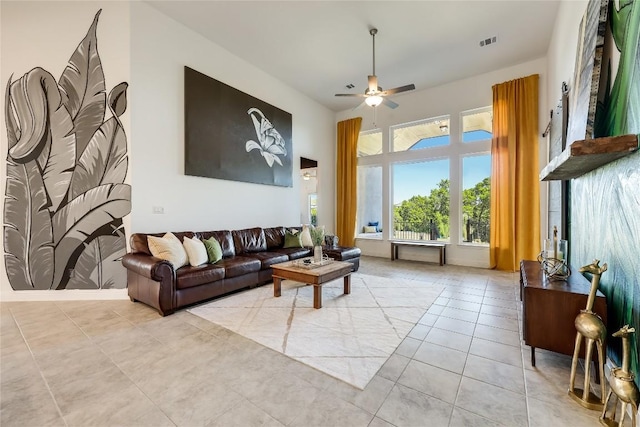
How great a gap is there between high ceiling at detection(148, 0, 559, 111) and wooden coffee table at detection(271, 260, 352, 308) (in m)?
3.81

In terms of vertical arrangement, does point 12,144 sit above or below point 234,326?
above

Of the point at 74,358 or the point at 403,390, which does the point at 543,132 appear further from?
the point at 74,358

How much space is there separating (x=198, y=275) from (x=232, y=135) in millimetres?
2832

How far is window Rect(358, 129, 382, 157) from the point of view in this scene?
7.43 m

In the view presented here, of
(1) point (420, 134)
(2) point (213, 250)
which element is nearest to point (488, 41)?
(1) point (420, 134)

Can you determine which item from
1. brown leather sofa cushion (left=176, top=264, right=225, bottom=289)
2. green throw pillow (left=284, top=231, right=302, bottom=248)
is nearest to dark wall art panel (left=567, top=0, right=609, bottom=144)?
brown leather sofa cushion (left=176, top=264, right=225, bottom=289)

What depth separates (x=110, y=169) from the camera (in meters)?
3.78

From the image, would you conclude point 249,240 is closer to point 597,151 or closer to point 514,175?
point 597,151

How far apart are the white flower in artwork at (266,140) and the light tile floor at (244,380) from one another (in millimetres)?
3673

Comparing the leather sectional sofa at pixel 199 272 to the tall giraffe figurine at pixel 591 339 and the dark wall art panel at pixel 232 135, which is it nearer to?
the dark wall art panel at pixel 232 135

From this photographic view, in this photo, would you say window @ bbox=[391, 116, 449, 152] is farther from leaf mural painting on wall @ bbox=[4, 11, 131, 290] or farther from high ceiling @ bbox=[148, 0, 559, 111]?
leaf mural painting on wall @ bbox=[4, 11, 131, 290]

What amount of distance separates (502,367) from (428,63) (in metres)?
5.46

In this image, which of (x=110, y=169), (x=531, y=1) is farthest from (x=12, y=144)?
(x=531, y=1)

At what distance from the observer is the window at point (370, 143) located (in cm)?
743
